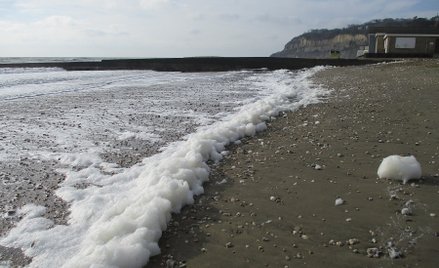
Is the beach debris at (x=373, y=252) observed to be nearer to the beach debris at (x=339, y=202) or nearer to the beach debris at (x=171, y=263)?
the beach debris at (x=339, y=202)

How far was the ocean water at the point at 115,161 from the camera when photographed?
3426 mm

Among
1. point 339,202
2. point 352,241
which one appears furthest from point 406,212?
point 352,241

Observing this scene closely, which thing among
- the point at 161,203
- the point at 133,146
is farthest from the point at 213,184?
the point at 133,146

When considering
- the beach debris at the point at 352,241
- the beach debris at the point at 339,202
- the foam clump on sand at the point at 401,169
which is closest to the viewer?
the beach debris at the point at 352,241

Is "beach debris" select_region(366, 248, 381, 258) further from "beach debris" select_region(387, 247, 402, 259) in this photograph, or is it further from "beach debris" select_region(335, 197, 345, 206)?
"beach debris" select_region(335, 197, 345, 206)

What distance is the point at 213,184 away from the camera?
4855 millimetres

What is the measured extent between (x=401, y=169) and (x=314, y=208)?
49.9 inches

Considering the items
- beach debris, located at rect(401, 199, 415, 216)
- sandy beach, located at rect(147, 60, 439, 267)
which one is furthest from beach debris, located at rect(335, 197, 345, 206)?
beach debris, located at rect(401, 199, 415, 216)

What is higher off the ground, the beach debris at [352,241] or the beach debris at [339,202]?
the beach debris at [339,202]

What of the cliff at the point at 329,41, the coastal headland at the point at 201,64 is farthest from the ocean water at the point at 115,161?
the cliff at the point at 329,41

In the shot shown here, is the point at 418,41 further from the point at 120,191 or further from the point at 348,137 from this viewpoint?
the point at 120,191

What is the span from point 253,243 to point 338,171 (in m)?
2.12

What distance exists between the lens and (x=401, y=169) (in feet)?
14.8

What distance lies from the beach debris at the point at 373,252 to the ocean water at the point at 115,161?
66.5 inches
